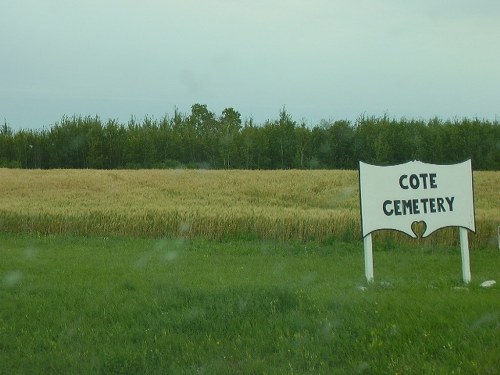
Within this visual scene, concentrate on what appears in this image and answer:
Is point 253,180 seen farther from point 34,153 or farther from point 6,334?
point 34,153

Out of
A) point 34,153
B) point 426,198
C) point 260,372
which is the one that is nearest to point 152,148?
point 34,153

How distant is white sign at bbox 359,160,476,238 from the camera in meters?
9.82

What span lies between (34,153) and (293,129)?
59.0ft

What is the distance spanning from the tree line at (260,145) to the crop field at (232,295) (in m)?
21.1

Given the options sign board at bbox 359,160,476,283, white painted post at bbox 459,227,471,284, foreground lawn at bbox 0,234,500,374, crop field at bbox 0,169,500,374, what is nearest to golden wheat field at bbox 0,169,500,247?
crop field at bbox 0,169,500,374

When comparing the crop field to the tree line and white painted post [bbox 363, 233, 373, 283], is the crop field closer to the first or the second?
white painted post [bbox 363, 233, 373, 283]

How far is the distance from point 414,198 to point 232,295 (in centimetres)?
326

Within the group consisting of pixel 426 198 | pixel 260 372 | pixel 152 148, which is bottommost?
pixel 260 372

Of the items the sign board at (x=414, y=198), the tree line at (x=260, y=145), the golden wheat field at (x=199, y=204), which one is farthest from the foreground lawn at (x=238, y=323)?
the tree line at (x=260, y=145)

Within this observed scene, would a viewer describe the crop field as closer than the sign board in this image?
Yes

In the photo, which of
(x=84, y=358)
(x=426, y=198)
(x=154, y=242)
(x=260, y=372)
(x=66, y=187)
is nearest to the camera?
(x=260, y=372)

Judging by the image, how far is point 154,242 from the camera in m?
17.4

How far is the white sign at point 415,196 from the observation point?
9.82 metres

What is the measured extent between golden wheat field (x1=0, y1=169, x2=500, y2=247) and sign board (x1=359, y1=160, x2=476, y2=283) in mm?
7008
